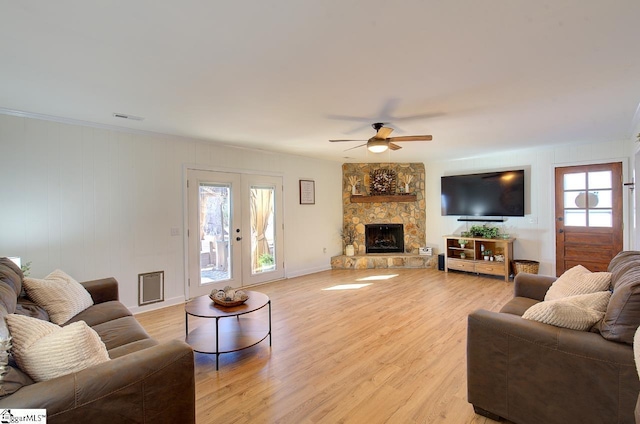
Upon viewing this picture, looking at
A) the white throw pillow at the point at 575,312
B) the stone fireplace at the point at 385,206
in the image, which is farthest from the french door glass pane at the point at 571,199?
the white throw pillow at the point at 575,312

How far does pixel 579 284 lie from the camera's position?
2.22m

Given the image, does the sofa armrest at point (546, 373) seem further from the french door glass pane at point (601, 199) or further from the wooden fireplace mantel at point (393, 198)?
the wooden fireplace mantel at point (393, 198)

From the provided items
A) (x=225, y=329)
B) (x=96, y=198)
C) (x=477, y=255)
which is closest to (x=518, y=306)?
(x=225, y=329)

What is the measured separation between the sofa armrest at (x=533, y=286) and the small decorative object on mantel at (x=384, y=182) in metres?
4.12

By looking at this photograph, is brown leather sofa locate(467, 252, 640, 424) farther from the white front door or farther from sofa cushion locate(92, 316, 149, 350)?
the white front door

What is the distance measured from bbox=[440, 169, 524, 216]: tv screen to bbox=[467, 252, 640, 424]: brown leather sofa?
4009mm

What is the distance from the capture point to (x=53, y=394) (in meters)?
1.21

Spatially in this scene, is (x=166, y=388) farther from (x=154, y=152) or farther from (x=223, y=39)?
(x=154, y=152)

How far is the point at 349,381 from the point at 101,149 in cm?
388

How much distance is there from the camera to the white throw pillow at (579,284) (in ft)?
7.02

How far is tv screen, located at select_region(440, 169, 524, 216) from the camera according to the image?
5.67 meters

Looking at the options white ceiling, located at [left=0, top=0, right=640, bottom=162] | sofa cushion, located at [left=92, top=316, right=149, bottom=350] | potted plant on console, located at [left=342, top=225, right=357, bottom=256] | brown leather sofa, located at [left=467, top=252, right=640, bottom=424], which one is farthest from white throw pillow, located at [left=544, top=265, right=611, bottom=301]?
potted plant on console, located at [left=342, top=225, right=357, bottom=256]

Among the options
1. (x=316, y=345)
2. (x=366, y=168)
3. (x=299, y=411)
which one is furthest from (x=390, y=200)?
(x=299, y=411)

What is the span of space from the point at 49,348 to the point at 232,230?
368cm
